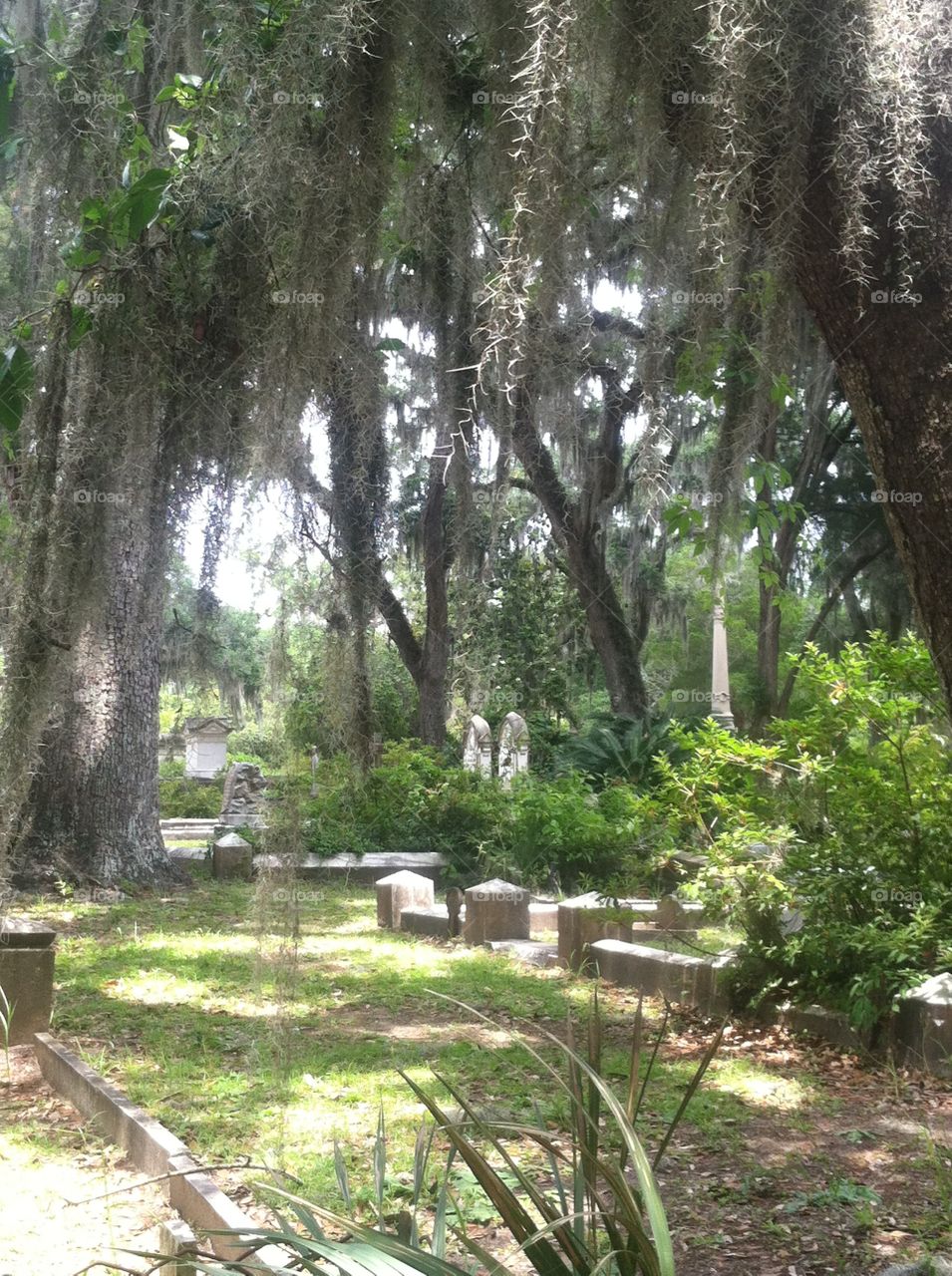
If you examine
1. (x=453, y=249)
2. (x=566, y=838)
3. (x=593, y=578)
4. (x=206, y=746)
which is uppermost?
(x=593, y=578)

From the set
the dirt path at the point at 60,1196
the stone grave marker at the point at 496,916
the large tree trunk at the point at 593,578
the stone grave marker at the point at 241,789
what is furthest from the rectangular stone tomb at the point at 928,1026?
the stone grave marker at the point at 241,789

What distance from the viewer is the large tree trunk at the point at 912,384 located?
2617 millimetres

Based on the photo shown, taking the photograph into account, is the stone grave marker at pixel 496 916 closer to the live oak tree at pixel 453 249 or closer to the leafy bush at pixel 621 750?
the live oak tree at pixel 453 249

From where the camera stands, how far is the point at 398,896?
8.45m

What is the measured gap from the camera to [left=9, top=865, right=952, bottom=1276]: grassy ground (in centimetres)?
308

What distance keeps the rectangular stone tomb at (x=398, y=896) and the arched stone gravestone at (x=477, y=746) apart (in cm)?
463

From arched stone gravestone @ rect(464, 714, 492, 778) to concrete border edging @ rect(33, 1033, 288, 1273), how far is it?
872 cm

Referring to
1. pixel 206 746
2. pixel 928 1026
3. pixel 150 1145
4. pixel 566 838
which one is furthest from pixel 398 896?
pixel 206 746

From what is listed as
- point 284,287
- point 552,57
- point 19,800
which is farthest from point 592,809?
point 552,57

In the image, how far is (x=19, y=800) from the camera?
14.0 feet

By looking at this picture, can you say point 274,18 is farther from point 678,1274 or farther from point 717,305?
point 678,1274

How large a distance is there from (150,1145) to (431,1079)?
1286 mm

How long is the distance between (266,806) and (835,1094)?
2.48 metres

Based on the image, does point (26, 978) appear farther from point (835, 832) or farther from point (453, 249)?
point (835, 832)
